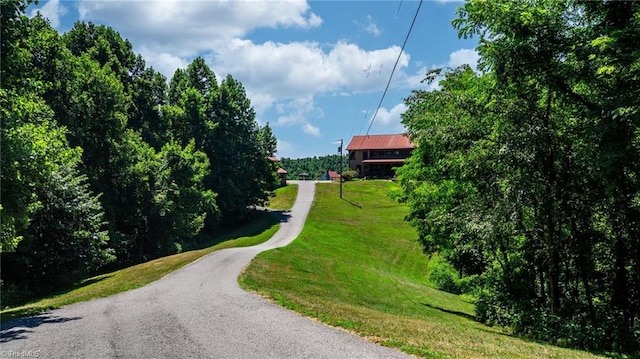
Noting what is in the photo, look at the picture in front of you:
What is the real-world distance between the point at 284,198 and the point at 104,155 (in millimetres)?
38869

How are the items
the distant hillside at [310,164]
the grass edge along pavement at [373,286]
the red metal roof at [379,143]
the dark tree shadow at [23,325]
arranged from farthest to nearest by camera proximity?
1. the distant hillside at [310,164]
2. the red metal roof at [379,143]
3. the dark tree shadow at [23,325]
4. the grass edge along pavement at [373,286]

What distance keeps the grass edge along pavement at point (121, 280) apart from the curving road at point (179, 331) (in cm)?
126

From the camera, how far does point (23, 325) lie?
13.0 m

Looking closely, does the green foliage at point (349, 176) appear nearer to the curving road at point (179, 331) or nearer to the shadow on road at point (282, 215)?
the shadow on road at point (282, 215)

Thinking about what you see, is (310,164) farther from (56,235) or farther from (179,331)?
(179,331)

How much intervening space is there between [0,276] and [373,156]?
82.9 m

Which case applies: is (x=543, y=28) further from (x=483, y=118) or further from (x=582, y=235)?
(x=582, y=235)

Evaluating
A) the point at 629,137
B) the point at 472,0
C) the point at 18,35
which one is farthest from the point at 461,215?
the point at 18,35

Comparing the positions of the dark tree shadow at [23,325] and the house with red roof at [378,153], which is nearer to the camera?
the dark tree shadow at [23,325]

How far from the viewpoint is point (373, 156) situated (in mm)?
100000

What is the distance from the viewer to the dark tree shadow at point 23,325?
11663mm

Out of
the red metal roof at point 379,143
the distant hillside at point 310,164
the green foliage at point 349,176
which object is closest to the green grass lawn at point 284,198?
the green foliage at point 349,176

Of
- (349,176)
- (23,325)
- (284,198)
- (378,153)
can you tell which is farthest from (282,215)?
(23,325)

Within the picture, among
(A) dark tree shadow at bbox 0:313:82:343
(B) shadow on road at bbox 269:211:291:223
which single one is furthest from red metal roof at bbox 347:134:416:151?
(A) dark tree shadow at bbox 0:313:82:343
